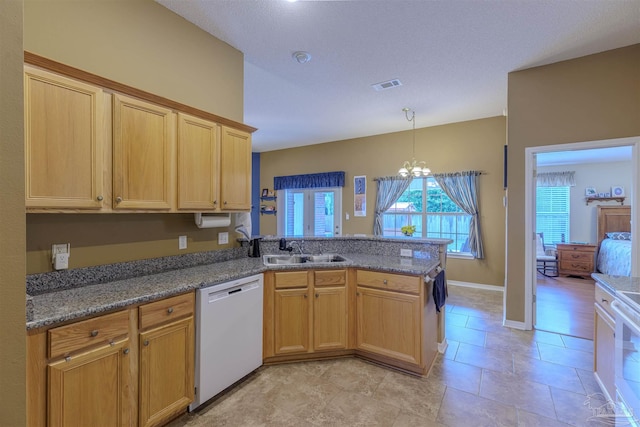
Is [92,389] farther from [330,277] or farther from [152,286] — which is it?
[330,277]

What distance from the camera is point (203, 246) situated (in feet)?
8.88

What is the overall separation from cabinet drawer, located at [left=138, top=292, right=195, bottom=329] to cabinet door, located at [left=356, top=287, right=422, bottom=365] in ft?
4.71

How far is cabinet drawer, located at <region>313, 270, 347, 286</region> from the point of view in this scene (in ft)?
8.70

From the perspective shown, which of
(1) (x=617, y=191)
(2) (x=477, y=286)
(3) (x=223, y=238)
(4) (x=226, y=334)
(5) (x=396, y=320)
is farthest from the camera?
(1) (x=617, y=191)

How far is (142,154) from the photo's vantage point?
197 cm

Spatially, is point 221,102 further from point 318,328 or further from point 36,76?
point 318,328

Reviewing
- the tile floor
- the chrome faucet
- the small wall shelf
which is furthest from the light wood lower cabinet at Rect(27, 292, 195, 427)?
the small wall shelf

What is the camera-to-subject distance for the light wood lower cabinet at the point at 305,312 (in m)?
2.57

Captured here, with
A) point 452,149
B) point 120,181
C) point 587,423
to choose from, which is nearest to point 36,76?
point 120,181

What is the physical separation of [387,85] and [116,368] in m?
3.83

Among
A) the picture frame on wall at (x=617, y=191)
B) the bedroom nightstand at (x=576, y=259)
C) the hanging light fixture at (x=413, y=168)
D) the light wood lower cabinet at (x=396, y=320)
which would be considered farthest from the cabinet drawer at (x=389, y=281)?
the picture frame on wall at (x=617, y=191)

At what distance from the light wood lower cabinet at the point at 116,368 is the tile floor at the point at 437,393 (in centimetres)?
31

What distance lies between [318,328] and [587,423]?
1919mm

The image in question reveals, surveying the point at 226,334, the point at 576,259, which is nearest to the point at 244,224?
the point at 226,334
